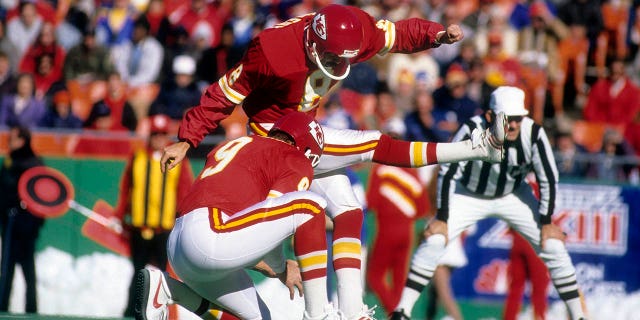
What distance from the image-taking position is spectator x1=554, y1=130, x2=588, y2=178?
11747mm

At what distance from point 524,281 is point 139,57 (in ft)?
18.0

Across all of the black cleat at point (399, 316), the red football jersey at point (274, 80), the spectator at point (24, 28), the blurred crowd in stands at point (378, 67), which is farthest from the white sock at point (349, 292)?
the spectator at point (24, 28)

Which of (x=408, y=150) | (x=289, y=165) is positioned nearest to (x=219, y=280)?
(x=289, y=165)

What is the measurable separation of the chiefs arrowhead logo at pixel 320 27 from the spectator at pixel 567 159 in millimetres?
5190

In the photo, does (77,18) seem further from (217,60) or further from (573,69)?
(573,69)

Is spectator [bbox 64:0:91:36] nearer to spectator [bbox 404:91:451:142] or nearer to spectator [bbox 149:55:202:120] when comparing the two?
spectator [bbox 149:55:202:120]

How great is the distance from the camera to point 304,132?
678cm

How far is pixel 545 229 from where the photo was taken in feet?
29.1

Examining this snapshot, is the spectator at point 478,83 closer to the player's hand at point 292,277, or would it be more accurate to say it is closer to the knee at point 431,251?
the knee at point 431,251

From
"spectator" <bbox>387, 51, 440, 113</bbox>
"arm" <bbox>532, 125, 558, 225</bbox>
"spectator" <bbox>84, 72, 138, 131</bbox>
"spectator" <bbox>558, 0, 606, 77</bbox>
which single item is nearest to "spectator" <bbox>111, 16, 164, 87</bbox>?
"spectator" <bbox>84, 72, 138, 131</bbox>

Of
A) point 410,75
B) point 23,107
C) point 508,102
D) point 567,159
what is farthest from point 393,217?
point 23,107

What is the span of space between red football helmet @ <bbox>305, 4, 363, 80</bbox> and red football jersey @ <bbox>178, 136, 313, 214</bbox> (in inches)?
26.2

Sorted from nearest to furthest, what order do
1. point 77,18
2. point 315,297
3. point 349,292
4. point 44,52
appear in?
point 315,297, point 349,292, point 44,52, point 77,18

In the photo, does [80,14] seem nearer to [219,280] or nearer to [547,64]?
[547,64]
